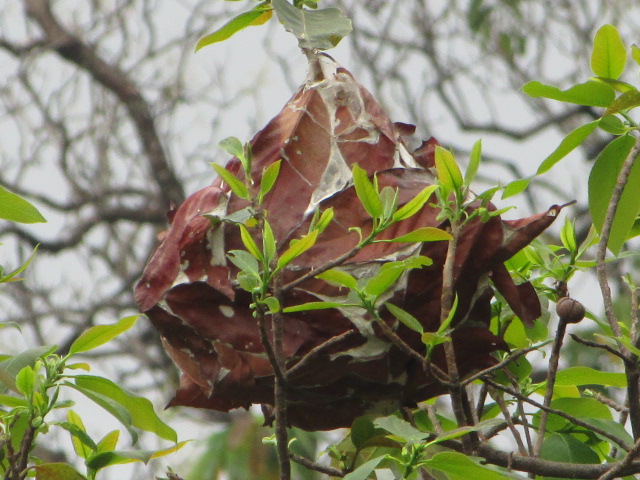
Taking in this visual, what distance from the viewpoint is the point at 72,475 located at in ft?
3.87

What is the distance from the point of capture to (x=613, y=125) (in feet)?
3.63

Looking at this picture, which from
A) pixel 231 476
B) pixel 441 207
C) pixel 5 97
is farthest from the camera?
pixel 5 97

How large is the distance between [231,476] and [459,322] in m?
3.95

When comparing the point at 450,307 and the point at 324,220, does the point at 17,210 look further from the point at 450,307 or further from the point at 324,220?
the point at 450,307

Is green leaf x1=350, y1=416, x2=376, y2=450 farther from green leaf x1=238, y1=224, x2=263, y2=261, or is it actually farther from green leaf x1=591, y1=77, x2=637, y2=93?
green leaf x1=591, y1=77, x2=637, y2=93

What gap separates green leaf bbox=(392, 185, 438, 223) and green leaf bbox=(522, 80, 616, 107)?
181 millimetres

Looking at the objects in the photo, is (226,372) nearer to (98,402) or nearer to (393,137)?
(98,402)

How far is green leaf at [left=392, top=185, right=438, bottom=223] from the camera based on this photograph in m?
0.97

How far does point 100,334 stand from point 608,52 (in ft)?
2.46

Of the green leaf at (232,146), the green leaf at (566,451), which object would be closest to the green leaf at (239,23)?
the green leaf at (232,146)

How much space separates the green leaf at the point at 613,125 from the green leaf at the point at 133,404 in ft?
2.20

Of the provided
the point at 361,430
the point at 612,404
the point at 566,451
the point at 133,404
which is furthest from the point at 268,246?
the point at 612,404

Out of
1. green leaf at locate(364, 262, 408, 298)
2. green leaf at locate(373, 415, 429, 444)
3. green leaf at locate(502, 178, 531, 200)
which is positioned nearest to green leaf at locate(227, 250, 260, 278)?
green leaf at locate(364, 262, 408, 298)

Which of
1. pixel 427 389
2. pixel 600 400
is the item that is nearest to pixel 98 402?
pixel 427 389
